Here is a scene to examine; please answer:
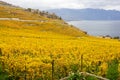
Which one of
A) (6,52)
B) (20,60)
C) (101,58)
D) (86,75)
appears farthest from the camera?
(101,58)

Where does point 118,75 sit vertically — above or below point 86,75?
below

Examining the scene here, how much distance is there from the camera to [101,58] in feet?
127

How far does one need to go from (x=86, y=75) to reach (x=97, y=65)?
13024 millimetres

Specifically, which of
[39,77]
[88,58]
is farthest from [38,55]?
[39,77]

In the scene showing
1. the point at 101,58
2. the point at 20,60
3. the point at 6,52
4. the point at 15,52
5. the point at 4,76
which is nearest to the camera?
the point at 4,76

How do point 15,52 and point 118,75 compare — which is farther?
point 15,52

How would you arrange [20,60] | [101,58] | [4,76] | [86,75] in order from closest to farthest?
[86,75] → [4,76] → [20,60] → [101,58]

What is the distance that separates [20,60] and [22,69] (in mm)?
2062

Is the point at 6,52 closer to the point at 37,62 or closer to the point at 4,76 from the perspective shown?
the point at 37,62

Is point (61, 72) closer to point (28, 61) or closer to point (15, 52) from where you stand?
point (28, 61)

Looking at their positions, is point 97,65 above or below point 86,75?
below

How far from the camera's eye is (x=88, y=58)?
120ft

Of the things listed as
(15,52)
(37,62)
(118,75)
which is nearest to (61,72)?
(37,62)

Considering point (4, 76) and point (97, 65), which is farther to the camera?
point (97, 65)
